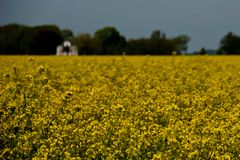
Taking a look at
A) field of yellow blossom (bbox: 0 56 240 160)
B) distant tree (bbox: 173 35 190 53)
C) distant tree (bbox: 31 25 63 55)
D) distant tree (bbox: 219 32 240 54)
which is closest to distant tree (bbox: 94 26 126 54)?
distant tree (bbox: 173 35 190 53)

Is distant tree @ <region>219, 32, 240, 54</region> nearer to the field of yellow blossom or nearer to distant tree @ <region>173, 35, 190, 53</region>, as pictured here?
distant tree @ <region>173, 35, 190, 53</region>

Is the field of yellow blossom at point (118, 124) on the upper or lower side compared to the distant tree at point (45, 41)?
upper

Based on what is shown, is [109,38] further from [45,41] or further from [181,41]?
[45,41]

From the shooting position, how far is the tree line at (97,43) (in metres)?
59.6

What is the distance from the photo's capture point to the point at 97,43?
105 metres

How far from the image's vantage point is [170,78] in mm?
16562

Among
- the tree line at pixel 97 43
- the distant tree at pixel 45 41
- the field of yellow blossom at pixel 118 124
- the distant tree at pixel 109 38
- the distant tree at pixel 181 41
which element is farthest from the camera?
the distant tree at pixel 109 38

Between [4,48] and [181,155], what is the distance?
53.6 m

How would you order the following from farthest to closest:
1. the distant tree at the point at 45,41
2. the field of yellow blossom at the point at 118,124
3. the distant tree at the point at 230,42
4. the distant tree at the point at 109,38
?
the distant tree at the point at 109,38, the distant tree at the point at 45,41, the distant tree at the point at 230,42, the field of yellow blossom at the point at 118,124

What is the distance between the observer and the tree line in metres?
59.6

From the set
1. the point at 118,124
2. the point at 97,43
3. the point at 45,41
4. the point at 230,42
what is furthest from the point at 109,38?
the point at 118,124

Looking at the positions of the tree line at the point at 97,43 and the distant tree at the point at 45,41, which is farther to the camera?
the distant tree at the point at 45,41

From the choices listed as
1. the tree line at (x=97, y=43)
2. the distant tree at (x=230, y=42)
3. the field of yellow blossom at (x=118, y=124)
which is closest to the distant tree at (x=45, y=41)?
the tree line at (x=97, y=43)

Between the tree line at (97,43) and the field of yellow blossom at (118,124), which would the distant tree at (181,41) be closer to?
the tree line at (97,43)
